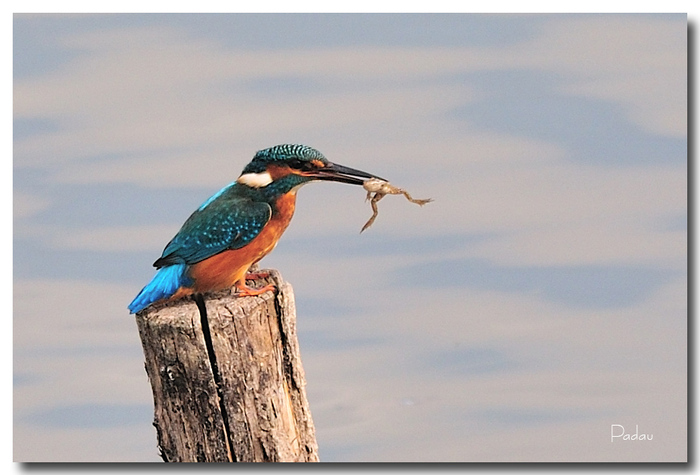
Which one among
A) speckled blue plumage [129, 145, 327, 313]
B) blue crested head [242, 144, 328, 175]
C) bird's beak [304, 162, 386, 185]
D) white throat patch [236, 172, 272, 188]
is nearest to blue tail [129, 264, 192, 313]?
speckled blue plumage [129, 145, 327, 313]

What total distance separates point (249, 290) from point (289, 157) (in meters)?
0.72

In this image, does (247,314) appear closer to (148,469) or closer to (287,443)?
(287,443)

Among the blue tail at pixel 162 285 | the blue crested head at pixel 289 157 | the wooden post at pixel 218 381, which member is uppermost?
the blue crested head at pixel 289 157

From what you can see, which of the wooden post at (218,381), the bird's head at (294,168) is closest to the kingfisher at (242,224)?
the bird's head at (294,168)

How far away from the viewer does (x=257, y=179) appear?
4684mm

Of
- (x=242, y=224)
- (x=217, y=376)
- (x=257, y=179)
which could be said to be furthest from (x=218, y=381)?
(x=257, y=179)

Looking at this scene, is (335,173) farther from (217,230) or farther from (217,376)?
(217,376)

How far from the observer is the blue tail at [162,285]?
14.1ft

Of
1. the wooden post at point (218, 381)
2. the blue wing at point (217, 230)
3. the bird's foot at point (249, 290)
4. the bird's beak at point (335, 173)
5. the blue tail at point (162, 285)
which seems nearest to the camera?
the wooden post at point (218, 381)

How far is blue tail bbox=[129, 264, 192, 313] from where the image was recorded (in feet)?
14.1

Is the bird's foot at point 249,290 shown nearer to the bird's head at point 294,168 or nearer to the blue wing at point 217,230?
the blue wing at point 217,230

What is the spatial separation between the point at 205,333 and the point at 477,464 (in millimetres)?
1695

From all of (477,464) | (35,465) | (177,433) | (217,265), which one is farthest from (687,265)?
(35,465)

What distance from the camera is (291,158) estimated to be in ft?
15.1
